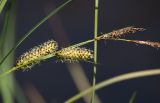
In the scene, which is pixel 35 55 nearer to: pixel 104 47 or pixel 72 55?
pixel 72 55

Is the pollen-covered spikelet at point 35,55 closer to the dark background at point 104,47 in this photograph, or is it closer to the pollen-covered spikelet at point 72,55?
the pollen-covered spikelet at point 72,55

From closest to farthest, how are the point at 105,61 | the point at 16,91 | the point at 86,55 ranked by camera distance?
the point at 86,55 < the point at 16,91 < the point at 105,61

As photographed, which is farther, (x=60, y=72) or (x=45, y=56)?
(x=60, y=72)

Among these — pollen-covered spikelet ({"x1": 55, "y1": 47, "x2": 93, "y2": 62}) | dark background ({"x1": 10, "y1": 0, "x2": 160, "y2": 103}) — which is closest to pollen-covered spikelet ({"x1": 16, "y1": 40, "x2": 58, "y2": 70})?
pollen-covered spikelet ({"x1": 55, "y1": 47, "x2": 93, "y2": 62})

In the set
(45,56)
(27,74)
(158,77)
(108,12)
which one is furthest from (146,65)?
(45,56)

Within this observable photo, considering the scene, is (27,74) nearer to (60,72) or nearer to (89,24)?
(60,72)

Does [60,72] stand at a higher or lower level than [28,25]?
lower
